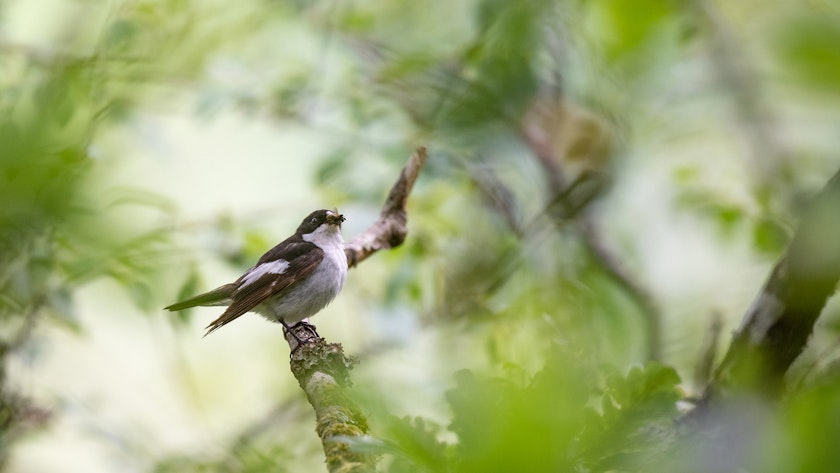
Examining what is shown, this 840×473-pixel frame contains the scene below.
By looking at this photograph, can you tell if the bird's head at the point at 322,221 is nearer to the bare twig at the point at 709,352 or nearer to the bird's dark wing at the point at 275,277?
the bird's dark wing at the point at 275,277

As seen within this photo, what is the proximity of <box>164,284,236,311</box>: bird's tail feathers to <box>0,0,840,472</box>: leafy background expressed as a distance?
19 centimetres

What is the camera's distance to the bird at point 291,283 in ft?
13.9

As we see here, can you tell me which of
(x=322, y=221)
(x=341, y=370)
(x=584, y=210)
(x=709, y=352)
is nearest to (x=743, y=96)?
(x=709, y=352)

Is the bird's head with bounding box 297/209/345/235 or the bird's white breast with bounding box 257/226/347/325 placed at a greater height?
the bird's head with bounding box 297/209/345/235

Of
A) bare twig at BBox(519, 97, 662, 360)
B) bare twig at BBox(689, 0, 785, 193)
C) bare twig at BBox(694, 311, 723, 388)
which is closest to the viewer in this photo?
bare twig at BBox(689, 0, 785, 193)

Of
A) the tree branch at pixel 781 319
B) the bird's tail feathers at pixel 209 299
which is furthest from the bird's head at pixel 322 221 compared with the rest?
the tree branch at pixel 781 319

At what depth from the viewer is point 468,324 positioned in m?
4.20

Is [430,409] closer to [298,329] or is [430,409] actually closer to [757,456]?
[757,456]

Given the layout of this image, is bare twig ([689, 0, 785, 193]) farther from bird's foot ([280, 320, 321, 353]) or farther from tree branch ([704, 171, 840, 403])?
bird's foot ([280, 320, 321, 353])

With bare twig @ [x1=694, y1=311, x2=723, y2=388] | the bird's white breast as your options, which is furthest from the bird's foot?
bare twig @ [x1=694, y1=311, x2=723, y2=388]

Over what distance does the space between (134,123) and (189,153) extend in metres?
2.52

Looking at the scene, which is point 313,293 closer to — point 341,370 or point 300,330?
point 300,330

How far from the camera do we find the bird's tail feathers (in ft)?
13.3

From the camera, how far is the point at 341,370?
2.63 meters
